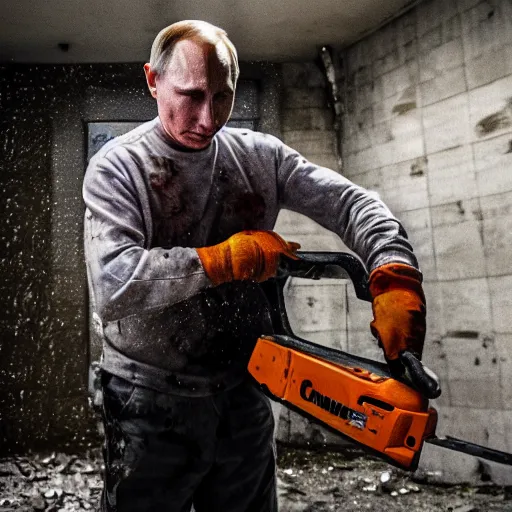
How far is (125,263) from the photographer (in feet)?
2.91

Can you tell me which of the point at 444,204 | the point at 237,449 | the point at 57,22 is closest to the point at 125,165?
the point at 237,449

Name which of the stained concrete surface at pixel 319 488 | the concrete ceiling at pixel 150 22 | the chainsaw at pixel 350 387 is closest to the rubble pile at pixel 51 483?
the stained concrete surface at pixel 319 488

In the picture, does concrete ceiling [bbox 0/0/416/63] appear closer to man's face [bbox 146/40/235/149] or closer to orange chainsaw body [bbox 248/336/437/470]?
man's face [bbox 146/40/235/149]

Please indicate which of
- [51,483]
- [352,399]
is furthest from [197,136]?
[51,483]

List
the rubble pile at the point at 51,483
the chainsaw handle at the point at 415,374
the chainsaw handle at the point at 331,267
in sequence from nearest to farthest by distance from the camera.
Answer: the chainsaw handle at the point at 415,374, the chainsaw handle at the point at 331,267, the rubble pile at the point at 51,483

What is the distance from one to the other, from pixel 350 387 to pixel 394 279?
0.23m

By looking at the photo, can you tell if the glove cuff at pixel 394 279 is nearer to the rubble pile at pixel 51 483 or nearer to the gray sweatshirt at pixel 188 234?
the gray sweatshirt at pixel 188 234

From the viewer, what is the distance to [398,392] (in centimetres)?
79

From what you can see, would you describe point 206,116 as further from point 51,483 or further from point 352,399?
point 51,483

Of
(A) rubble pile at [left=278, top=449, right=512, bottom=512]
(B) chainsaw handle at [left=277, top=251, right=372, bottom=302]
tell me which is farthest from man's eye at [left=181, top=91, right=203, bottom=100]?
(A) rubble pile at [left=278, top=449, right=512, bottom=512]

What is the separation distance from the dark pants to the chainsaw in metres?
0.14

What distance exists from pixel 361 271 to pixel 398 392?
0.90ft

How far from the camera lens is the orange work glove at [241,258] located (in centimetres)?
92

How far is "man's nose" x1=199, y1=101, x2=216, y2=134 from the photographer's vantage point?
3.35ft
